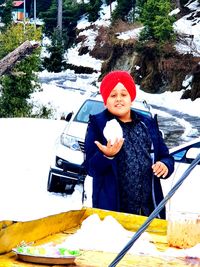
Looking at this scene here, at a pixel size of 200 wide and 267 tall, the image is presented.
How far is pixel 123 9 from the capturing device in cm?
6309

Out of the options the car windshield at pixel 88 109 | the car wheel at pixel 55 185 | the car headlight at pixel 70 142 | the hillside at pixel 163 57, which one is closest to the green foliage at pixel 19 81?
the car windshield at pixel 88 109

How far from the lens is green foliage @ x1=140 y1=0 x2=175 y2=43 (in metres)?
41.7

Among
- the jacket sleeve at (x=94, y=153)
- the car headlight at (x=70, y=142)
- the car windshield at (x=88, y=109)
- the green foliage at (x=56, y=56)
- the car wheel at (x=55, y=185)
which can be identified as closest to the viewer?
the jacket sleeve at (x=94, y=153)

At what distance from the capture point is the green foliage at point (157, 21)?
41.7 metres

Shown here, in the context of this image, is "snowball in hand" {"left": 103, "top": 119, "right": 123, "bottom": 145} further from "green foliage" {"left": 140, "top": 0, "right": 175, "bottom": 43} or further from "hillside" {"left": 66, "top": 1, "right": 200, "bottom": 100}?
"green foliage" {"left": 140, "top": 0, "right": 175, "bottom": 43}

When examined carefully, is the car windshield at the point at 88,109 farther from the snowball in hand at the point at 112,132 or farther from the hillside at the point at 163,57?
the hillside at the point at 163,57

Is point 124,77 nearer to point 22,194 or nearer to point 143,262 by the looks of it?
point 143,262

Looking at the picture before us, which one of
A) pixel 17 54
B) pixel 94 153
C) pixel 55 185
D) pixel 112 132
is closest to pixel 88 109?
pixel 55 185

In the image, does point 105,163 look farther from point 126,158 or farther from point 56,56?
point 56,56

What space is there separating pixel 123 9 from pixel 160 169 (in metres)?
60.7

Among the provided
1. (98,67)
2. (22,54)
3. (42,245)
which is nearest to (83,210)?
(42,245)

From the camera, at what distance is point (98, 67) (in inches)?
2301

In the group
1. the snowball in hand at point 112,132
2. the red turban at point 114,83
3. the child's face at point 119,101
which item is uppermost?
the red turban at point 114,83

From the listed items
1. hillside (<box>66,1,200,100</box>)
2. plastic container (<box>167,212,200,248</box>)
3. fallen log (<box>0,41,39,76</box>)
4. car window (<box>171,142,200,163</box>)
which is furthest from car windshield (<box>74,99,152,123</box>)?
hillside (<box>66,1,200,100</box>)
